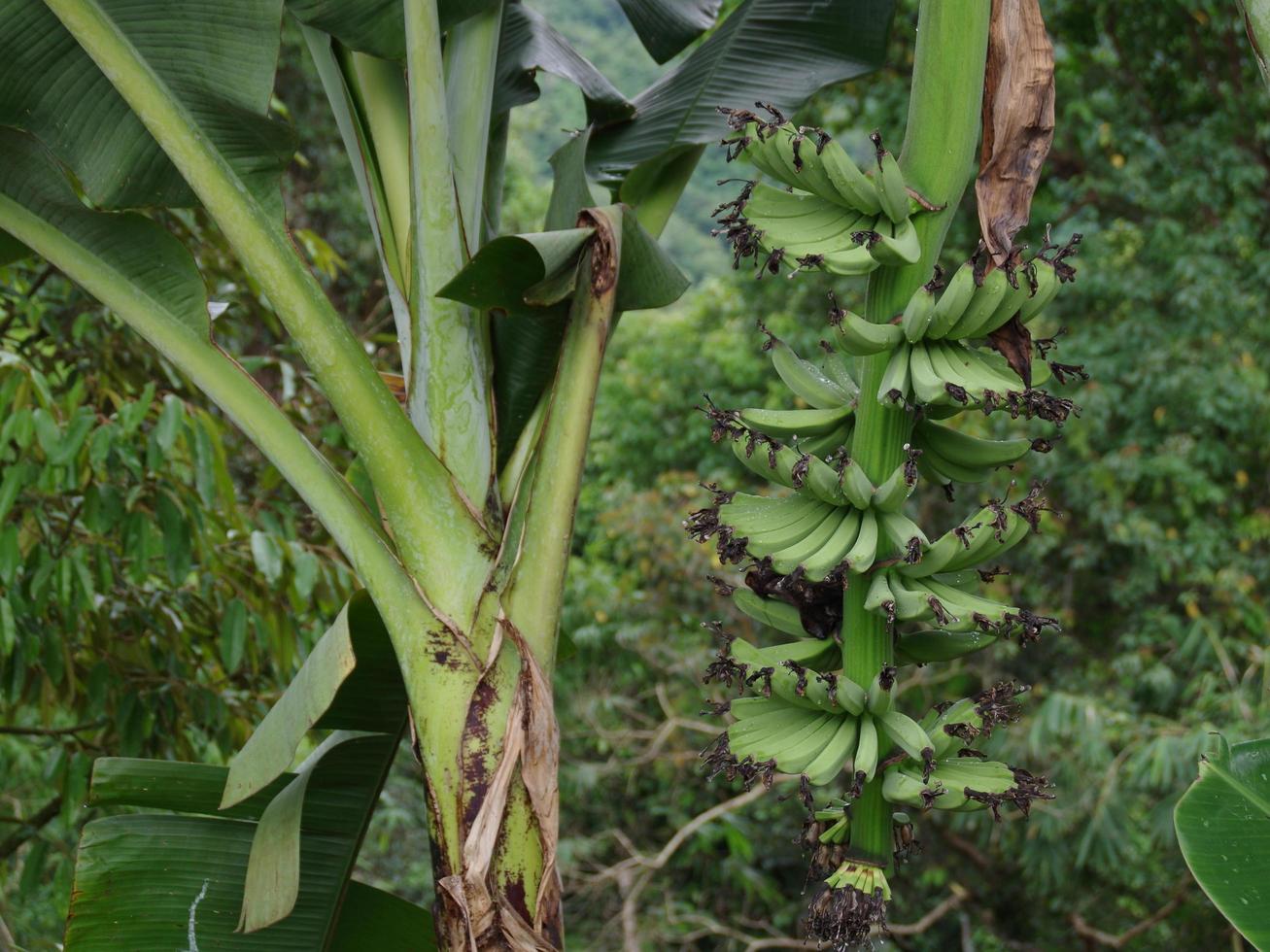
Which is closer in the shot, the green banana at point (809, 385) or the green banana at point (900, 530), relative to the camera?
the green banana at point (900, 530)

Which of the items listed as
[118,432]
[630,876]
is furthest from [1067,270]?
[630,876]

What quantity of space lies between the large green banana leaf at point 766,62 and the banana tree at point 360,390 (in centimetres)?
30

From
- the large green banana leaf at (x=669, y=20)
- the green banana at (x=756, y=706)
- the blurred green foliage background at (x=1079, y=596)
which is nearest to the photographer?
the green banana at (x=756, y=706)

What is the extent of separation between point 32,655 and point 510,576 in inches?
45.5

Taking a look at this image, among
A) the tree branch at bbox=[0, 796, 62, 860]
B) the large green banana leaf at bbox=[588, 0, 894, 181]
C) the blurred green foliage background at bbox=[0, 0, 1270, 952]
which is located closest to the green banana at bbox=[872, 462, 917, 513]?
the large green banana leaf at bbox=[588, 0, 894, 181]

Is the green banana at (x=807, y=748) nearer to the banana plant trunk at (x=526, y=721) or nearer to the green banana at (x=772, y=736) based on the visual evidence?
the green banana at (x=772, y=736)

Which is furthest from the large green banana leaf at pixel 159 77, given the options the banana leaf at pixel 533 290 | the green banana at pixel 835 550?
the green banana at pixel 835 550

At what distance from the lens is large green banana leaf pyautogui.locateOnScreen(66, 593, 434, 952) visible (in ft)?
4.38

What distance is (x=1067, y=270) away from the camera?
0.93 m

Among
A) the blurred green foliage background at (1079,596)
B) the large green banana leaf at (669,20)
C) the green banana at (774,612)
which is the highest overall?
the large green banana leaf at (669,20)

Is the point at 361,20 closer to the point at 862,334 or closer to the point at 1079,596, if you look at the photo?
the point at 862,334

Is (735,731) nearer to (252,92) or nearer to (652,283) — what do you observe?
(652,283)

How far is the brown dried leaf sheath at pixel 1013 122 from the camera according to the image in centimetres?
92

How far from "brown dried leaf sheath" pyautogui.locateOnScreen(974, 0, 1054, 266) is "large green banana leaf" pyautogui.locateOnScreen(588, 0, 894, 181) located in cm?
77
